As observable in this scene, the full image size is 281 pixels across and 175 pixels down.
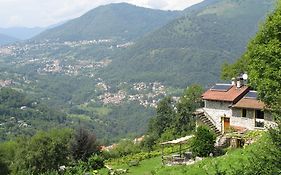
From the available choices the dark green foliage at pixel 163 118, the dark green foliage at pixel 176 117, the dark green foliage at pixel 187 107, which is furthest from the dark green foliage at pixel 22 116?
the dark green foliage at pixel 187 107

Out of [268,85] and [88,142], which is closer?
[268,85]

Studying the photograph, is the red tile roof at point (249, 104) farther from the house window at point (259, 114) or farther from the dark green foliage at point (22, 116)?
the dark green foliage at point (22, 116)

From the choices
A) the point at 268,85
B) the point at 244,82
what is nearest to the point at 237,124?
the point at 244,82

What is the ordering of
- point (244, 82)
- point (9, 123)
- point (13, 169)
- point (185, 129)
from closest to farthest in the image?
point (244, 82) → point (13, 169) → point (185, 129) → point (9, 123)

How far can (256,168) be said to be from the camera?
1170 centimetres

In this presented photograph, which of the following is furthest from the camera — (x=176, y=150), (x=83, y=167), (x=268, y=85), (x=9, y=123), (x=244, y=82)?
(x=9, y=123)

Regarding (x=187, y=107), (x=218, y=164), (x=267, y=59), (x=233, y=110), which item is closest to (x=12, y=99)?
(x=187, y=107)

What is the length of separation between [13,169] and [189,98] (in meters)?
28.8

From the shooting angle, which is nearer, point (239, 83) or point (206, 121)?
point (239, 83)

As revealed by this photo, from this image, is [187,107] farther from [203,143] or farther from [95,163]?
[203,143]

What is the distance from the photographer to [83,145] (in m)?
35.8

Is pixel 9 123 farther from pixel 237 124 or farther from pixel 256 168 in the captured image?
pixel 256 168

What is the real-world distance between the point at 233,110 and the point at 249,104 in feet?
5.43

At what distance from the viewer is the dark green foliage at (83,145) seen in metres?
35.8
